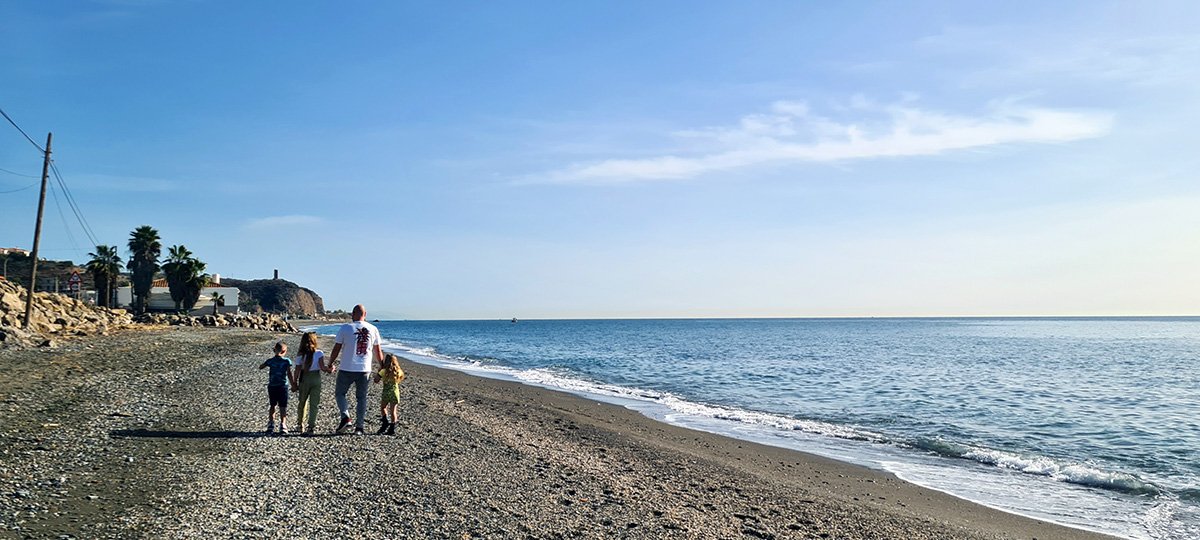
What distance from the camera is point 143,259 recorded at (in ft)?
221

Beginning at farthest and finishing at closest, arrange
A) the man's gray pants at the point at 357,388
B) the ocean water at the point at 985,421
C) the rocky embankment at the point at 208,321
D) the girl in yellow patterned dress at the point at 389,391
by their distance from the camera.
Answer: the rocky embankment at the point at 208,321, the girl in yellow patterned dress at the point at 389,391, the man's gray pants at the point at 357,388, the ocean water at the point at 985,421

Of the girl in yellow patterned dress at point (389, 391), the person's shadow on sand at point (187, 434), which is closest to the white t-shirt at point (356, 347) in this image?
the girl in yellow patterned dress at point (389, 391)

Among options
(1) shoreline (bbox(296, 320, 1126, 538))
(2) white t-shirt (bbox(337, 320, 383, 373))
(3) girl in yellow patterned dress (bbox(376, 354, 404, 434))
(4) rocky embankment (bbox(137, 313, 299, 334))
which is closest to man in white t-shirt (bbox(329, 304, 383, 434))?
(2) white t-shirt (bbox(337, 320, 383, 373))

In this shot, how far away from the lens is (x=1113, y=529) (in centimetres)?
974

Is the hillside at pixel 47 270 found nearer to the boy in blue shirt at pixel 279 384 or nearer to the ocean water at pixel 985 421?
the ocean water at pixel 985 421

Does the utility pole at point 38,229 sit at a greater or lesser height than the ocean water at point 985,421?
greater

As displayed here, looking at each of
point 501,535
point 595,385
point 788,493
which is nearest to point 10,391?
point 501,535

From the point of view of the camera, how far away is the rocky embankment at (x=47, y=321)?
25328 millimetres

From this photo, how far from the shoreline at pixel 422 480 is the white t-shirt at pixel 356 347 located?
1.22 metres

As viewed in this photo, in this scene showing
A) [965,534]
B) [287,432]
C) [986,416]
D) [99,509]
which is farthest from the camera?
[986,416]

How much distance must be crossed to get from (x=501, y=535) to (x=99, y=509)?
4.06m

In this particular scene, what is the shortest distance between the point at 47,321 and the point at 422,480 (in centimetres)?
3491

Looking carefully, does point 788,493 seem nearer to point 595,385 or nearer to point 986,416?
point 986,416

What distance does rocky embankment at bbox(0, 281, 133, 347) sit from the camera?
25328mm
